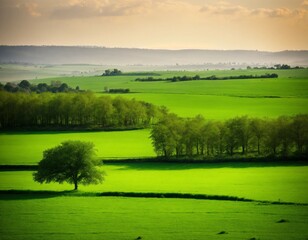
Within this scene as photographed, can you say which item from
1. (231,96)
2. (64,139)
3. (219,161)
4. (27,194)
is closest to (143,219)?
(27,194)

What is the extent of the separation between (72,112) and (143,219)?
60.4 metres

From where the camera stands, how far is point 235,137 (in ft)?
220

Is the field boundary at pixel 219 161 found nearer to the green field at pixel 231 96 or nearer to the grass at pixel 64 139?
the grass at pixel 64 139

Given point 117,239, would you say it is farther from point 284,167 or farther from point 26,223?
point 284,167

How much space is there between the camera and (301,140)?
64.7 m

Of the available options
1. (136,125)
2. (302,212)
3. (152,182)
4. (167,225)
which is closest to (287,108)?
(136,125)

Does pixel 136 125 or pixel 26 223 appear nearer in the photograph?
pixel 26 223

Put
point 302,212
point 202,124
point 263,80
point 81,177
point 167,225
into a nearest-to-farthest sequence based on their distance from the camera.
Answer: point 167,225, point 302,212, point 81,177, point 202,124, point 263,80

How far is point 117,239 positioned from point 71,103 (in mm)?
66124

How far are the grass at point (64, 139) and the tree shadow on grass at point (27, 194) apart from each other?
1571cm

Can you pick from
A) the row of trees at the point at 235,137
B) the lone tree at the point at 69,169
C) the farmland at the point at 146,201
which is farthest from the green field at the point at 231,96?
the lone tree at the point at 69,169

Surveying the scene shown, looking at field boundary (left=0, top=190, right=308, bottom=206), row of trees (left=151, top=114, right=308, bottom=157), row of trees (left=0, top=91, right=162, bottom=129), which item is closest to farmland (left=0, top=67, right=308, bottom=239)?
field boundary (left=0, top=190, right=308, bottom=206)

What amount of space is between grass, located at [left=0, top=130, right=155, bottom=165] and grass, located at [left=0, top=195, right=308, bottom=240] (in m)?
23.2

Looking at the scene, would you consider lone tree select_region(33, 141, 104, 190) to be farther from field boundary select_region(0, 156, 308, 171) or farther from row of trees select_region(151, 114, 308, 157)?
row of trees select_region(151, 114, 308, 157)
